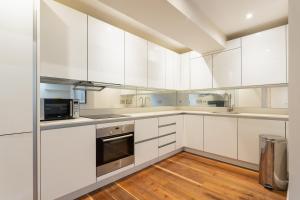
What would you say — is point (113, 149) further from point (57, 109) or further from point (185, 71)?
point (185, 71)

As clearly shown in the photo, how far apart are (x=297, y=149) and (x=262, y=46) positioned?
2431mm

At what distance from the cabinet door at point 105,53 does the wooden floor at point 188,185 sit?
145cm

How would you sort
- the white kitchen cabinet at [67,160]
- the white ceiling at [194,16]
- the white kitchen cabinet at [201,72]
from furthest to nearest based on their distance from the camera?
1. the white kitchen cabinet at [201,72]
2. the white ceiling at [194,16]
3. the white kitchen cabinet at [67,160]

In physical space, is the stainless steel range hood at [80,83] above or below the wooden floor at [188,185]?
above

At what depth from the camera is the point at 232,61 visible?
2924mm

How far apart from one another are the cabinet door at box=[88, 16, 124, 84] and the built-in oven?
2.49ft

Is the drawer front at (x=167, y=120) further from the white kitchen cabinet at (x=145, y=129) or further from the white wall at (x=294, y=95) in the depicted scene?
the white wall at (x=294, y=95)

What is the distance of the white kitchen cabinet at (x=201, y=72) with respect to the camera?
324 centimetres

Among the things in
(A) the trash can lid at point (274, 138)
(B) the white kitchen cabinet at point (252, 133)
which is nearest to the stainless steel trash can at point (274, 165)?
(A) the trash can lid at point (274, 138)

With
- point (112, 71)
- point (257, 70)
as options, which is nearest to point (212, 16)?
point (257, 70)

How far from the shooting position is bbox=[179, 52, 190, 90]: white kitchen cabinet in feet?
11.7

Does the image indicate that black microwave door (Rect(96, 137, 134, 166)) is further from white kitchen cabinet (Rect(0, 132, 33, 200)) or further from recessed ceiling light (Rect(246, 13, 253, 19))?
recessed ceiling light (Rect(246, 13, 253, 19))

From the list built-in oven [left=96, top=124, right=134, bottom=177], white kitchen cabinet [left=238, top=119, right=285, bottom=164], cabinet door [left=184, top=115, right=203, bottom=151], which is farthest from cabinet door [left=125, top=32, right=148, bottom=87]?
white kitchen cabinet [left=238, top=119, right=285, bottom=164]

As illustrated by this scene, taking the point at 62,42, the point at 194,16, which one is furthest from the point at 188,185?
the point at 62,42
